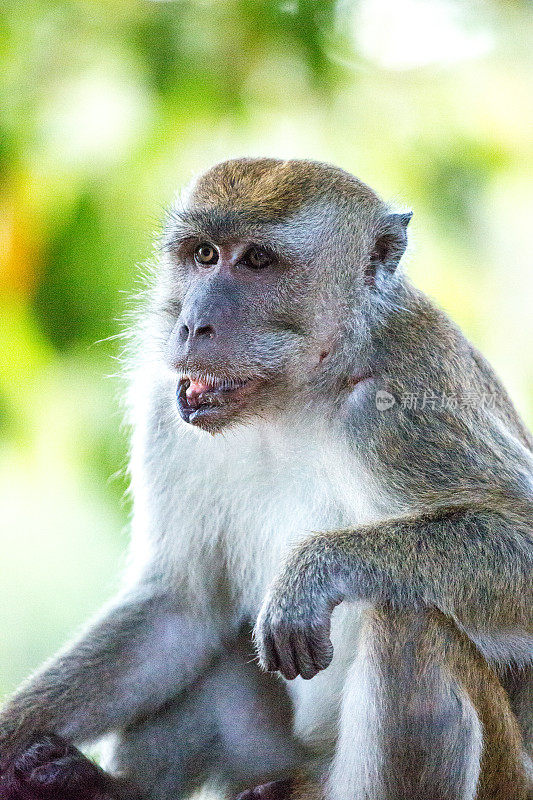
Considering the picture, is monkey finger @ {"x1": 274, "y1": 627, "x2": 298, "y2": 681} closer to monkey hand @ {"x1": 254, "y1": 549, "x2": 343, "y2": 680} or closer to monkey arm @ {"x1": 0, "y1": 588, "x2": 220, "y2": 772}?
monkey hand @ {"x1": 254, "y1": 549, "x2": 343, "y2": 680}

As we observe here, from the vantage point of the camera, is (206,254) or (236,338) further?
(206,254)

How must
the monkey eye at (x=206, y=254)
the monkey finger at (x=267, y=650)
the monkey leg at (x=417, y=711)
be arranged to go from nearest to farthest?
the monkey leg at (x=417, y=711), the monkey finger at (x=267, y=650), the monkey eye at (x=206, y=254)

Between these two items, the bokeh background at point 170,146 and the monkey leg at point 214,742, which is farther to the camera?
the bokeh background at point 170,146

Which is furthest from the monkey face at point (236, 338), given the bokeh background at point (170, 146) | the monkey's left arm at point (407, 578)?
the bokeh background at point (170, 146)

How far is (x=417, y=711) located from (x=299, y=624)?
1.21 ft

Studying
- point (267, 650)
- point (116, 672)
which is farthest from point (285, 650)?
point (116, 672)

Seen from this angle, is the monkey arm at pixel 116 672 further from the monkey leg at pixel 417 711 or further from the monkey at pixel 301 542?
the monkey leg at pixel 417 711

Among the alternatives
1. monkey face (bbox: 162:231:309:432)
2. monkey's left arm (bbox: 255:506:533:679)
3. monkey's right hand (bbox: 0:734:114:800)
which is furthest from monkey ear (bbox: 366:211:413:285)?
monkey's right hand (bbox: 0:734:114:800)

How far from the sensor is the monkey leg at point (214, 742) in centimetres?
321

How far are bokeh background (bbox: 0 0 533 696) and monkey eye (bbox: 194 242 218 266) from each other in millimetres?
1746

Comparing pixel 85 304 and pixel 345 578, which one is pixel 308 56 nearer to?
pixel 85 304

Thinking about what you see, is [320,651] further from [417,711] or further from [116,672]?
[116,672]

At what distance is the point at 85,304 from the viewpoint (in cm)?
510

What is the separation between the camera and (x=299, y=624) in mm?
2617
